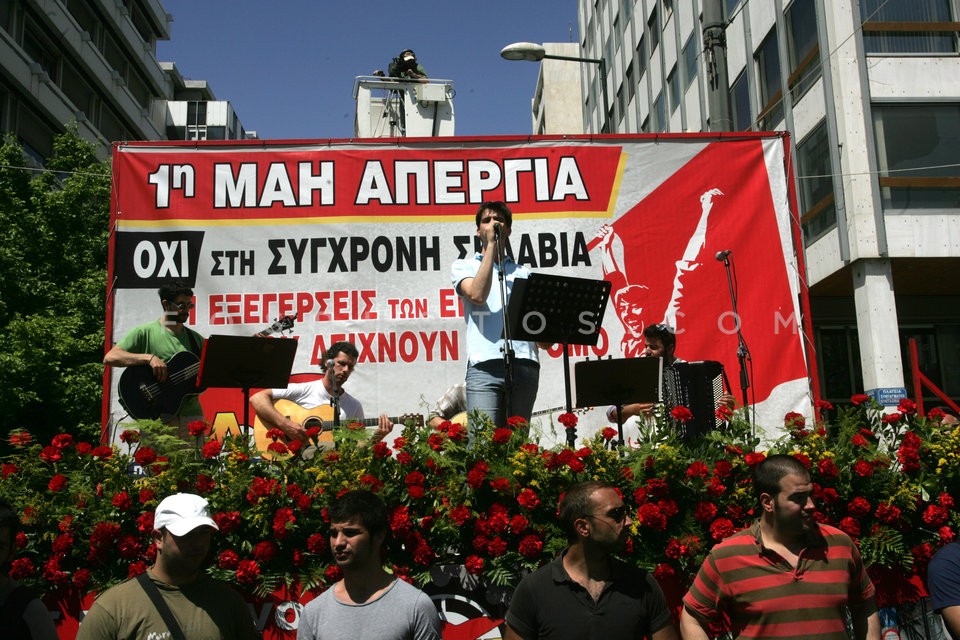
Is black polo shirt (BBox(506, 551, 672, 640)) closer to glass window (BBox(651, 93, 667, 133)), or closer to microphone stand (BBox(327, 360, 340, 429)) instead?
microphone stand (BBox(327, 360, 340, 429))

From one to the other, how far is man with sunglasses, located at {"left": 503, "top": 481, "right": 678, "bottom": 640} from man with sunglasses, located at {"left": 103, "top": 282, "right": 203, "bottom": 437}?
4064 millimetres

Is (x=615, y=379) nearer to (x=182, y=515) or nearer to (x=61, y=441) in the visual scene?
(x=182, y=515)

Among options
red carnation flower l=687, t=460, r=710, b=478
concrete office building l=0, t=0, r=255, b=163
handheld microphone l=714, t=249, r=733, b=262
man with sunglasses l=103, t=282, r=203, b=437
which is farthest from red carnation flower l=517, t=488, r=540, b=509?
concrete office building l=0, t=0, r=255, b=163

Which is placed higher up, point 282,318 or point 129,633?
point 282,318

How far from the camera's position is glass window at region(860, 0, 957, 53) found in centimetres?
1508

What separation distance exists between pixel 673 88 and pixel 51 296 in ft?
54.8

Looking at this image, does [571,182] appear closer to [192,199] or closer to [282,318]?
[282,318]

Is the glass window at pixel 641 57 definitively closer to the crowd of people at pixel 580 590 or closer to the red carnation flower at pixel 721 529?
the red carnation flower at pixel 721 529

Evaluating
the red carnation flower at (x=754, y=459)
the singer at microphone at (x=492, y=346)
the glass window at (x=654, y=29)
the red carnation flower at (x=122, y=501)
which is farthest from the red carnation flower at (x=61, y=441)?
the glass window at (x=654, y=29)

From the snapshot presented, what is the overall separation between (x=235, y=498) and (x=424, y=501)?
0.94m

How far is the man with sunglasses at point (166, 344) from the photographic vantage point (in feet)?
22.8

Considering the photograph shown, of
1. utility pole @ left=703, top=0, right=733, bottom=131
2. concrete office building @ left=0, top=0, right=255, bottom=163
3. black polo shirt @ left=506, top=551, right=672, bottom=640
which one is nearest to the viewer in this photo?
black polo shirt @ left=506, top=551, right=672, bottom=640

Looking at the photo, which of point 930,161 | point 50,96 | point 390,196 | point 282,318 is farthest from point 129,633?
point 50,96

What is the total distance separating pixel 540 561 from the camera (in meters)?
4.45
